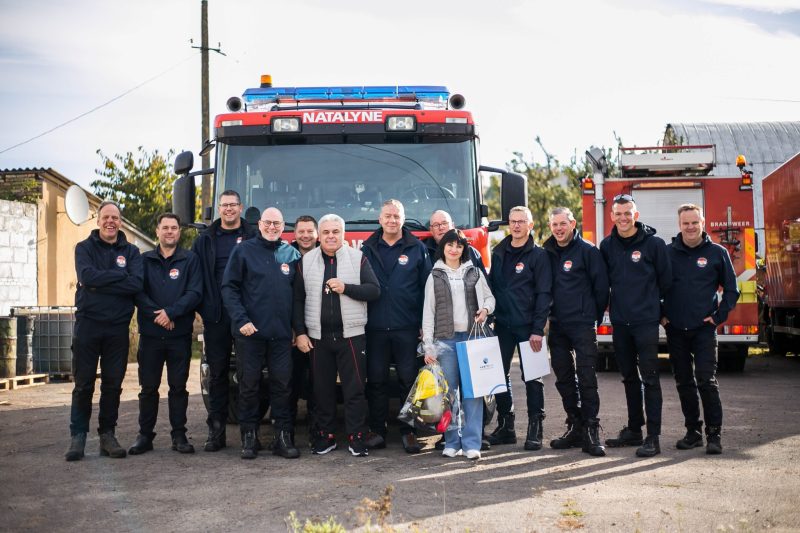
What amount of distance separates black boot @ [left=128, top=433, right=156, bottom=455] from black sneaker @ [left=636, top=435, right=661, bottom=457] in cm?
407

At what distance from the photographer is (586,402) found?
284 inches

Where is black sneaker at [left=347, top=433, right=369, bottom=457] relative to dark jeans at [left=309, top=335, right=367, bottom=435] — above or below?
below

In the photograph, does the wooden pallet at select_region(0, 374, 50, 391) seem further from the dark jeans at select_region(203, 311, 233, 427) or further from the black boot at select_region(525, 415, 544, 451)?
the black boot at select_region(525, 415, 544, 451)

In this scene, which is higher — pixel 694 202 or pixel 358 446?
pixel 694 202

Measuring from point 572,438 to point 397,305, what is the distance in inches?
73.7

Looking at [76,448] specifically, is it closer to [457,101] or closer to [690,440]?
[457,101]

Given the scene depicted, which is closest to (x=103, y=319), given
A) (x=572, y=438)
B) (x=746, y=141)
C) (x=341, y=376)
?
(x=341, y=376)

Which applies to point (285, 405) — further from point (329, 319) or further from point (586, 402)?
point (586, 402)

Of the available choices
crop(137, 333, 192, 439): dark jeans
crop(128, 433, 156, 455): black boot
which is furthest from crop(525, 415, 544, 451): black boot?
crop(128, 433, 156, 455): black boot

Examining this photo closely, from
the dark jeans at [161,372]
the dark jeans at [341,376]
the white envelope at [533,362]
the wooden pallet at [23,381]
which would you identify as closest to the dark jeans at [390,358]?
the dark jeans at [341,376]

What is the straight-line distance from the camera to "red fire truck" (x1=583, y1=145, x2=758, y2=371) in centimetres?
1284

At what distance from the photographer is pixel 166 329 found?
7336 millimetres

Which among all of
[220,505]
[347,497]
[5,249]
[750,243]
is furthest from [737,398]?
[5,249]

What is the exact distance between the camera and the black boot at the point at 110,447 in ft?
23.5
